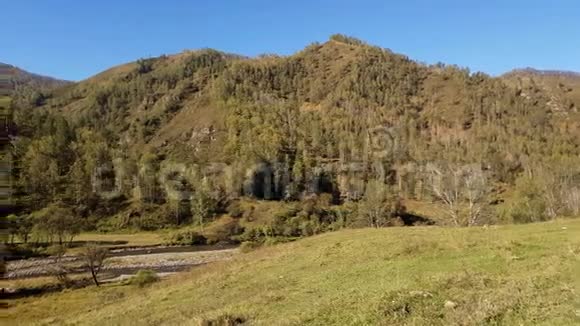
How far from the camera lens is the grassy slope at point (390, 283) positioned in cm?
1650

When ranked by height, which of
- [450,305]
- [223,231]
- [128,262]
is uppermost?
[450,305]

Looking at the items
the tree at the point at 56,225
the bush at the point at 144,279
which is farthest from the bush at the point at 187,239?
the bush at the point at 144,279

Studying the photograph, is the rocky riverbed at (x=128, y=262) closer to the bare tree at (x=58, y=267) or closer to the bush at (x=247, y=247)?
the bare tree at (x=58, y=267)

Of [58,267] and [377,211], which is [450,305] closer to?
[58,267]

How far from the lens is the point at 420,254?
3225cm

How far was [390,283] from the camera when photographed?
24.1 metres

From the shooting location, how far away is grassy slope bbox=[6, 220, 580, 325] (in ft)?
54.1

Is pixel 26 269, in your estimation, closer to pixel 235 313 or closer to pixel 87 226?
pixel 87 226

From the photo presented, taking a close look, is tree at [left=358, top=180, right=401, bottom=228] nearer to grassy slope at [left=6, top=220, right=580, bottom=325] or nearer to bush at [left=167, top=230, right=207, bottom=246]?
bush at [left=167, top=230, right=207, bottom=246]

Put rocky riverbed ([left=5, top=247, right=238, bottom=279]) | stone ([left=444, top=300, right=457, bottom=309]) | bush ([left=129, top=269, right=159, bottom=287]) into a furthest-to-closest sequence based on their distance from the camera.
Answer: rocky riverbed ([left=5, top=247, right=238, bottom=279]), bush ([left=129, top=269, right=159, bottom=287]), stone ([left=444, top=300, right=457, bottom=309])

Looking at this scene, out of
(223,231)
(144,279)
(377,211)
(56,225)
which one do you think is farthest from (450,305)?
(223,231)

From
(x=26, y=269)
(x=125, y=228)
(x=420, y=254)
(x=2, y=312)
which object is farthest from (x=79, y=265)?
(x=420, y=254)

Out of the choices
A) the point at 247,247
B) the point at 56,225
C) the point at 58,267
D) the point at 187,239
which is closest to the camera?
the point at 247,247

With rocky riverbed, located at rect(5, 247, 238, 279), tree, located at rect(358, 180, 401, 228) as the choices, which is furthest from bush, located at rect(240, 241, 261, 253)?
tree, located at rect(358, 180, 401, 228)
